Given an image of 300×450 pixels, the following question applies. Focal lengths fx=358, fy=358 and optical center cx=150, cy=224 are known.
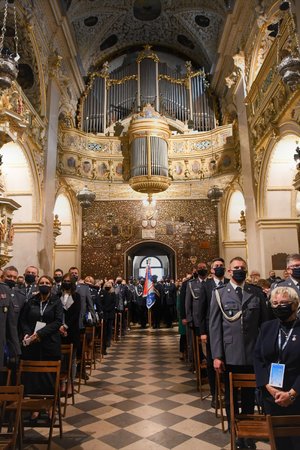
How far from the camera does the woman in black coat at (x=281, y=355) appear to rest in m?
2.34

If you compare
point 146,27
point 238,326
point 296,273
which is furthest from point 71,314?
point 146,27

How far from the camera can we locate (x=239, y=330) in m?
3.44

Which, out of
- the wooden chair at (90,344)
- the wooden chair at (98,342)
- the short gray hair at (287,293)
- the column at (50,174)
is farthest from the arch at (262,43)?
the short gray hair at (287,293)

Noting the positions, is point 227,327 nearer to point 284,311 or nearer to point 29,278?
point 284,311

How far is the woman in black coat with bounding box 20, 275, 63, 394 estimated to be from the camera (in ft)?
13.0

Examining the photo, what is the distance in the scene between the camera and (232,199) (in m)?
14.7

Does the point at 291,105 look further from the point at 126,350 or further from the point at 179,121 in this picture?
the point at 179,121

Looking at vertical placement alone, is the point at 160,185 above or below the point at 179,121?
below

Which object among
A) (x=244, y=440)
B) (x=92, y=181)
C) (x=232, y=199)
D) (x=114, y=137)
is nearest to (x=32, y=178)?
(x=92, y=181)

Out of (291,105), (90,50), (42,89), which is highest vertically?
(90,50)

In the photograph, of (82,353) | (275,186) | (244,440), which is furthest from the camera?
(275,186)

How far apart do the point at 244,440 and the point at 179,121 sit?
1518 cm

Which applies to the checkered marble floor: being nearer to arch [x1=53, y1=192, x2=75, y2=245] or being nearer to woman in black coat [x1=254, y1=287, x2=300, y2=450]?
woman in black coat [x1=254, y1=287, x2=300, y2=450]

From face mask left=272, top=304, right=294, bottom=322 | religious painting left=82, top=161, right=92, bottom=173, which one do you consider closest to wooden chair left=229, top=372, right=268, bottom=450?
face mask left=272, top=304, right=294, bottom=322
